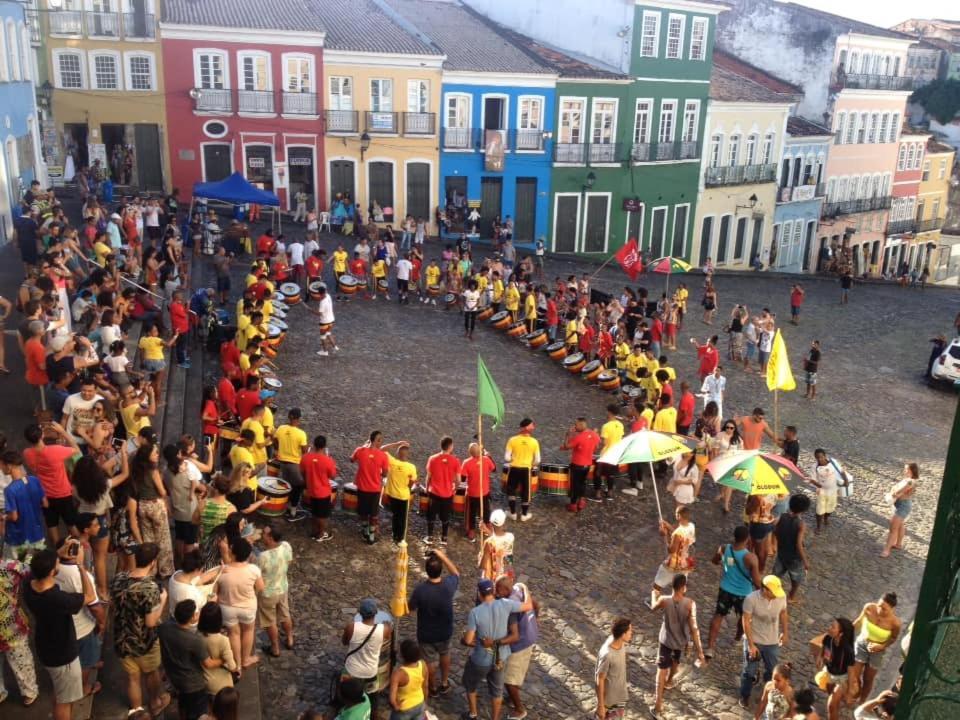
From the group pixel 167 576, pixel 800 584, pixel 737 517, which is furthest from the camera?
pixel 737 517

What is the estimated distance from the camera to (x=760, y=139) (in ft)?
144

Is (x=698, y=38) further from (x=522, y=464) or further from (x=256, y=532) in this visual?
(x=256, y=532)

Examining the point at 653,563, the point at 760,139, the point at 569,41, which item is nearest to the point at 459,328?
the point at 653,563

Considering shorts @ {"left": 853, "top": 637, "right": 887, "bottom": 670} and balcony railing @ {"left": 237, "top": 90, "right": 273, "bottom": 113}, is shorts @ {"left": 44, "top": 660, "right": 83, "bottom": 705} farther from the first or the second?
balcony railing @ {"left": 237, "top": 90, "right": 273, "bottom": 113}

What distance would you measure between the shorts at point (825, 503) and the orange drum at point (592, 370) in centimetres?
703

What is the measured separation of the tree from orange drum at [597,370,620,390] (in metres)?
46.6

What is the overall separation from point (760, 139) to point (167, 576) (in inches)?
1560

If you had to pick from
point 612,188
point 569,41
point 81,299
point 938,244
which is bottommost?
point 938,244

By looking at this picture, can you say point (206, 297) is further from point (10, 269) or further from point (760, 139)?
point (760, 139)

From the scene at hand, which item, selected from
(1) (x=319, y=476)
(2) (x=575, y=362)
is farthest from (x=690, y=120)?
(1) (x=319, y=476)

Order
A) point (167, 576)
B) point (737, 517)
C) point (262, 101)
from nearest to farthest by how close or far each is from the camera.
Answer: point (167, 576), point (737, 517), point (262, 101)

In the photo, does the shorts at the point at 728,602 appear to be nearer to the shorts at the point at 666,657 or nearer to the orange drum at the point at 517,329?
the shorts at the point at 666,657

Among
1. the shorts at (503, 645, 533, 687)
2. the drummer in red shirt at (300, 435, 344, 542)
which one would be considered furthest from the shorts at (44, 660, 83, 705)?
the drummer in red shirt at (300, 435, 344, 542)

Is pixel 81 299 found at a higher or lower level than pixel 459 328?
higher
